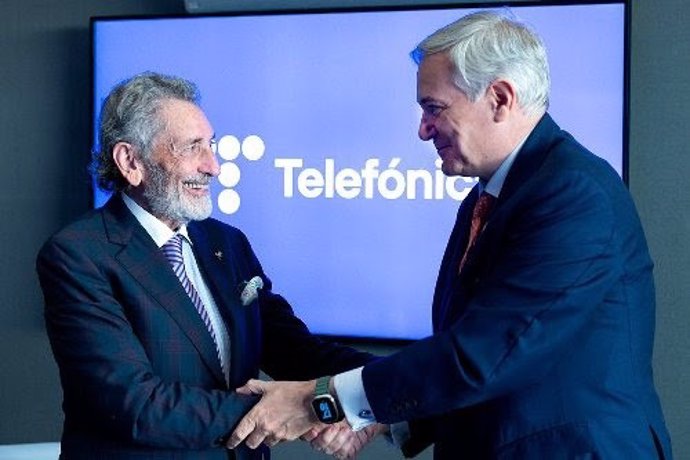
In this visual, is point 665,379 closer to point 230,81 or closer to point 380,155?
point 380,155

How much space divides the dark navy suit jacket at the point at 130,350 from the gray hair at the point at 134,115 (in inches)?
4.9

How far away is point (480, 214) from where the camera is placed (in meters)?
1.80

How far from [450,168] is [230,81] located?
198 cm

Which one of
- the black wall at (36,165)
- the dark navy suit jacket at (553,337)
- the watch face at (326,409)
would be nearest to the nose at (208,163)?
the watch face at (326,409)

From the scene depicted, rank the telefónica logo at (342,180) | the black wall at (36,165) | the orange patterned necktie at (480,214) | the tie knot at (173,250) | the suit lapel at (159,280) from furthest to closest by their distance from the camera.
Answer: the black wall at (36,165)
the telefónica logo at (342,180)
the tie knot at (173,250)
the suit lapel at (159,280)
the orange patterned necktie at (480,214)

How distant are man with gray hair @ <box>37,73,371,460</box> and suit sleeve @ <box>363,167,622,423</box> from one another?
0.52m

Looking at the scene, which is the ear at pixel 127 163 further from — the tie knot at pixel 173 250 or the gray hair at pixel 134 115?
the tie knot at pixel 173 250

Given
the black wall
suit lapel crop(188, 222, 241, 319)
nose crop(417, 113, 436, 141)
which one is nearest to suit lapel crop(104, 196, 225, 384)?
suit lapel crop(188, 222, 241, 319)

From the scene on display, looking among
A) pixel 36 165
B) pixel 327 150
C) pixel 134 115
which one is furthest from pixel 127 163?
pixel 36 165

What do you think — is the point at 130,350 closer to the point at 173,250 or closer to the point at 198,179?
the point at 173,250

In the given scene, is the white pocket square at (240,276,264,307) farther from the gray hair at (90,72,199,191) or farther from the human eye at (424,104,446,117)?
the human eye at (424,104,446,117)

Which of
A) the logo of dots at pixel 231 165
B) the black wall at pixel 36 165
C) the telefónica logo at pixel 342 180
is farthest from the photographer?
the black wall at pixel 36 165

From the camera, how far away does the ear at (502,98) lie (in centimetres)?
168

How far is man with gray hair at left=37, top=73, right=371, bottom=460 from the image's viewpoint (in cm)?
185
